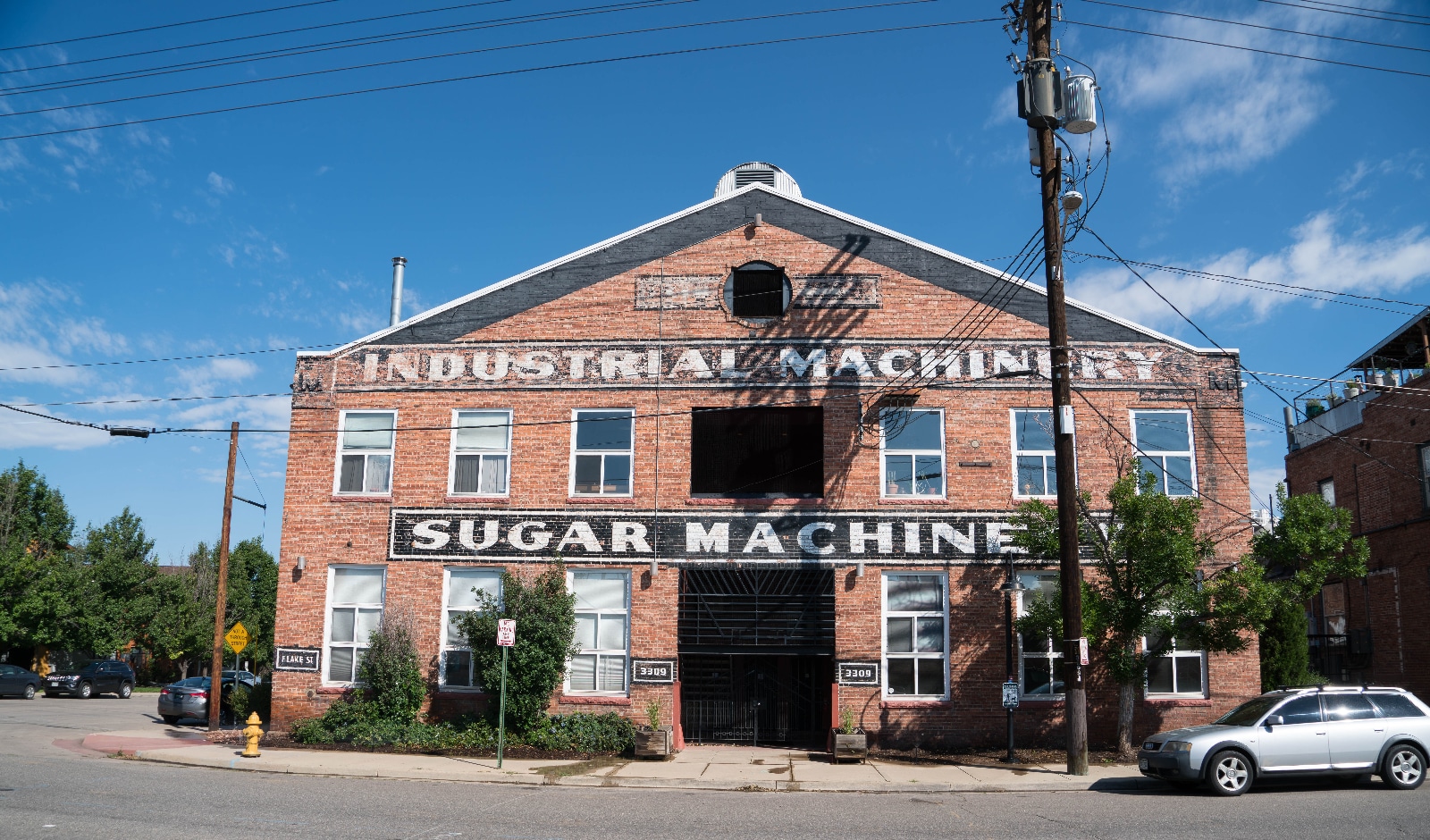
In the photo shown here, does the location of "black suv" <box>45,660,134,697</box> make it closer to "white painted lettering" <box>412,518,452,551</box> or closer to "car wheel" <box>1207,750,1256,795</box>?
"white painted lettering" <box>412,518,452,551</box>

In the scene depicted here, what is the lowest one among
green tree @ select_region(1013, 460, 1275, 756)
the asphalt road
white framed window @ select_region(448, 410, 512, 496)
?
the asphalt road

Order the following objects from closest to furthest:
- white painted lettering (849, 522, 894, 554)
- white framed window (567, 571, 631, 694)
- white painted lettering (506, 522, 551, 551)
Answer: white painted lettering (849, 522, 894, 554) → white framed window (567, 571, 631, 694) → white painted lettering (506, 522, 551, 551)

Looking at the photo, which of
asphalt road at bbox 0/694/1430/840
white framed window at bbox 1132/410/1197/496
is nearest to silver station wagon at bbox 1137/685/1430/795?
asphalt road at bbox 0/694/1430/840

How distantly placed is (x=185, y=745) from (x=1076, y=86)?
21365 mm

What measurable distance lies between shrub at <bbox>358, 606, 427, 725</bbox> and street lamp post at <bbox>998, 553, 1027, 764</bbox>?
37.8 feet

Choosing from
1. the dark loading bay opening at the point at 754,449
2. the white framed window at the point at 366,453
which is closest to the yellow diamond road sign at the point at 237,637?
the white framed window at the point at 366,453

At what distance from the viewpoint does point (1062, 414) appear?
1684cm

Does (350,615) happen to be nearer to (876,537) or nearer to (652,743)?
(652,743)

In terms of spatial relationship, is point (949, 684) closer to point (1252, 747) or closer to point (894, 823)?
point (1252, 747)

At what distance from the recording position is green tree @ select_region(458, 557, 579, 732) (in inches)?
763

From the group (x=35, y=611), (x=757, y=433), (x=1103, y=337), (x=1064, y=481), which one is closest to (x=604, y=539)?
(x=757, y=433)

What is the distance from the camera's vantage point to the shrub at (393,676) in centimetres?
2002

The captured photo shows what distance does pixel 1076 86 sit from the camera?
16703 mm

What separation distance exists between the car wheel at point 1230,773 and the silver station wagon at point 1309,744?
0.01 m
